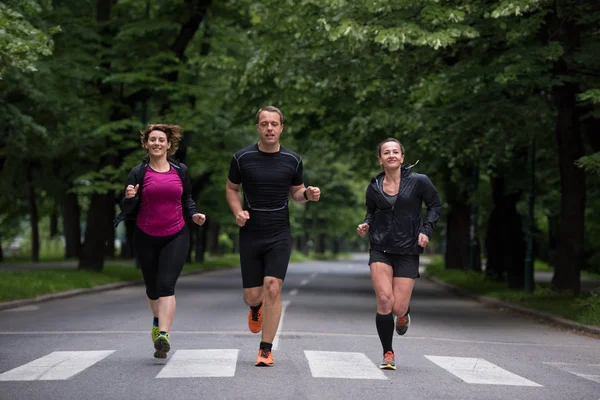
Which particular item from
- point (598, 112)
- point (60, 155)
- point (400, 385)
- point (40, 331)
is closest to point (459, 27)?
point (598, 112)

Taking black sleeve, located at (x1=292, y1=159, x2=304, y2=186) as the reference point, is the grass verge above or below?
below

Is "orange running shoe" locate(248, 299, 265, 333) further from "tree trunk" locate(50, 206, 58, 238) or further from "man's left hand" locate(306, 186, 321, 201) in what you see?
"tree trunk" locate(50, 206, 58, 238)

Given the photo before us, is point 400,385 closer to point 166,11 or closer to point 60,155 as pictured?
point 166,11

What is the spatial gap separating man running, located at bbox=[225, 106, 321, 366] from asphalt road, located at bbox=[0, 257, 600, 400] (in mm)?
708

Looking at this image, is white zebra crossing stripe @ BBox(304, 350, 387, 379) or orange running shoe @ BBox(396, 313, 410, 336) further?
orange running shoe @ BBox(396, 313, 410, 336)

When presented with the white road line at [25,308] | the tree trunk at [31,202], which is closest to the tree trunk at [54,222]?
the tree trunk at [31,202]

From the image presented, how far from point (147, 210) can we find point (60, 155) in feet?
87.0

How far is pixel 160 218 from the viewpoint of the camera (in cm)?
915

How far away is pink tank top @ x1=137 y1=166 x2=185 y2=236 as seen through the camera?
29.9 ft

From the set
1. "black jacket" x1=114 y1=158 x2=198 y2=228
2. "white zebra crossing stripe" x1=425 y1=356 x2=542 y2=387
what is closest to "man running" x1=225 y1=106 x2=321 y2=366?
"black jacket" x1=114 y1=158 x2=198 y2=228

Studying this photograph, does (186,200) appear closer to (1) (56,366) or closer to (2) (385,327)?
(1) (56,366)

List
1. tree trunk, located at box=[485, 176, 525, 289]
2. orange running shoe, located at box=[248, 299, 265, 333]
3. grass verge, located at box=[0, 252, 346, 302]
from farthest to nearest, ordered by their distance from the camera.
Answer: tree trunk, located at box=[485, 176, 525, 289] → grass verge, located at box=[0, 252, 346, 302] → orange running shoe, located at box=[248, 299, 265, 333]

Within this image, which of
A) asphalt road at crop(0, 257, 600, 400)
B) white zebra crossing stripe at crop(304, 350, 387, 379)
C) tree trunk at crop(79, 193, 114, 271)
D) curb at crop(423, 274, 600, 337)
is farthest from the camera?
tree trunk at crop(79, 193, 114, 271)

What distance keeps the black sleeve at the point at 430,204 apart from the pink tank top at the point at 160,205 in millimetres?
2205
